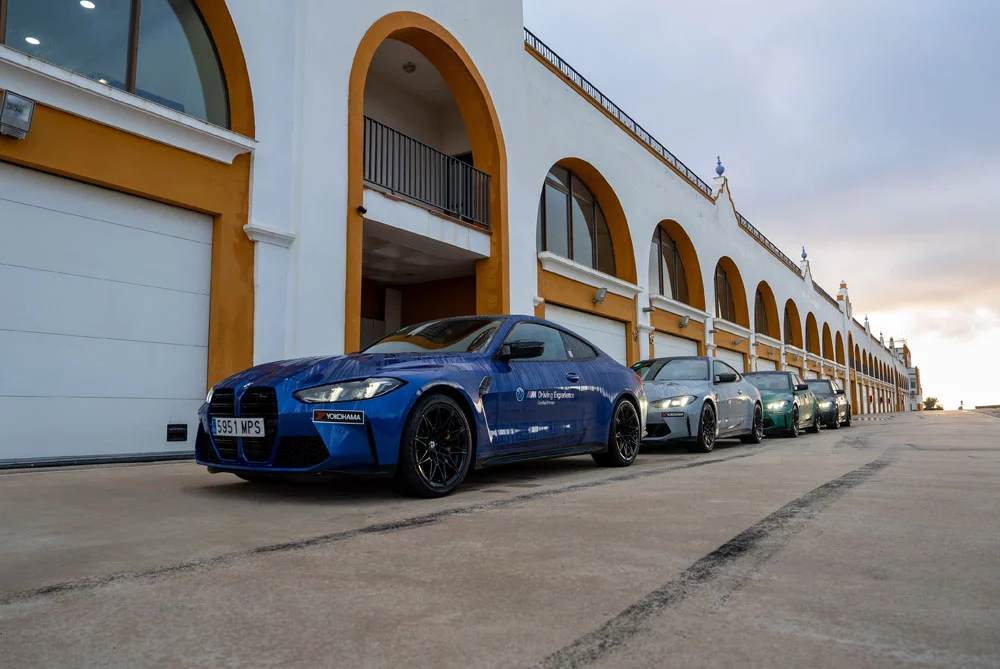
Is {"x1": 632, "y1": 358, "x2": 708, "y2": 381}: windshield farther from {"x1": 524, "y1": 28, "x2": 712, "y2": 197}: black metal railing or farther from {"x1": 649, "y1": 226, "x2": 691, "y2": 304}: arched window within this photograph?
{"x1": 649, "y1": 226, "x2": 691, "y2": 304}: arched window

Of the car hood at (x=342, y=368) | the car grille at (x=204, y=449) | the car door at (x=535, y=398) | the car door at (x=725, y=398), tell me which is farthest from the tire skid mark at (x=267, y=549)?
the car door at (x=725, y=398)

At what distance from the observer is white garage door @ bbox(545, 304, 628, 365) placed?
51.2ft

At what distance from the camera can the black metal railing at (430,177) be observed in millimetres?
12469

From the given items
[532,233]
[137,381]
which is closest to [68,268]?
[137,381]

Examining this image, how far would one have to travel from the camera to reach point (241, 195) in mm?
8781

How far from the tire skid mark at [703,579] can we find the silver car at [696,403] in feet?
15.0

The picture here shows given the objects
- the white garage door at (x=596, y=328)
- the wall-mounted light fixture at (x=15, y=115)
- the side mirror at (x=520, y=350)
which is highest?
the wall-mounted light fixture at (x=15, y=115)

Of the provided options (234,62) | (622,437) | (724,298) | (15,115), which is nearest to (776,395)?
(622,437)

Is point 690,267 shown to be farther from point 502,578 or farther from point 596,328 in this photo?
point 502,578

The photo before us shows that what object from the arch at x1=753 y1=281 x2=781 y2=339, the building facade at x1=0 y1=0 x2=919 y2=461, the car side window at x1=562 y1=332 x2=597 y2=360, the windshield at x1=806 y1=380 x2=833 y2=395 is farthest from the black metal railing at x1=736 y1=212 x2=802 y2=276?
the car side window at x1=562 y1=332 x2=597 y2=360

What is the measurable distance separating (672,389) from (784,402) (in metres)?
5.46

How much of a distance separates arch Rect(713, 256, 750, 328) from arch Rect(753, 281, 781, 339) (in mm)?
4506

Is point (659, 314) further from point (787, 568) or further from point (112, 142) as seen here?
point (787, 568)

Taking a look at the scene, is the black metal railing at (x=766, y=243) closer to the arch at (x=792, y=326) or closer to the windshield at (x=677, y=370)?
the arch at (x=792, y=326)
